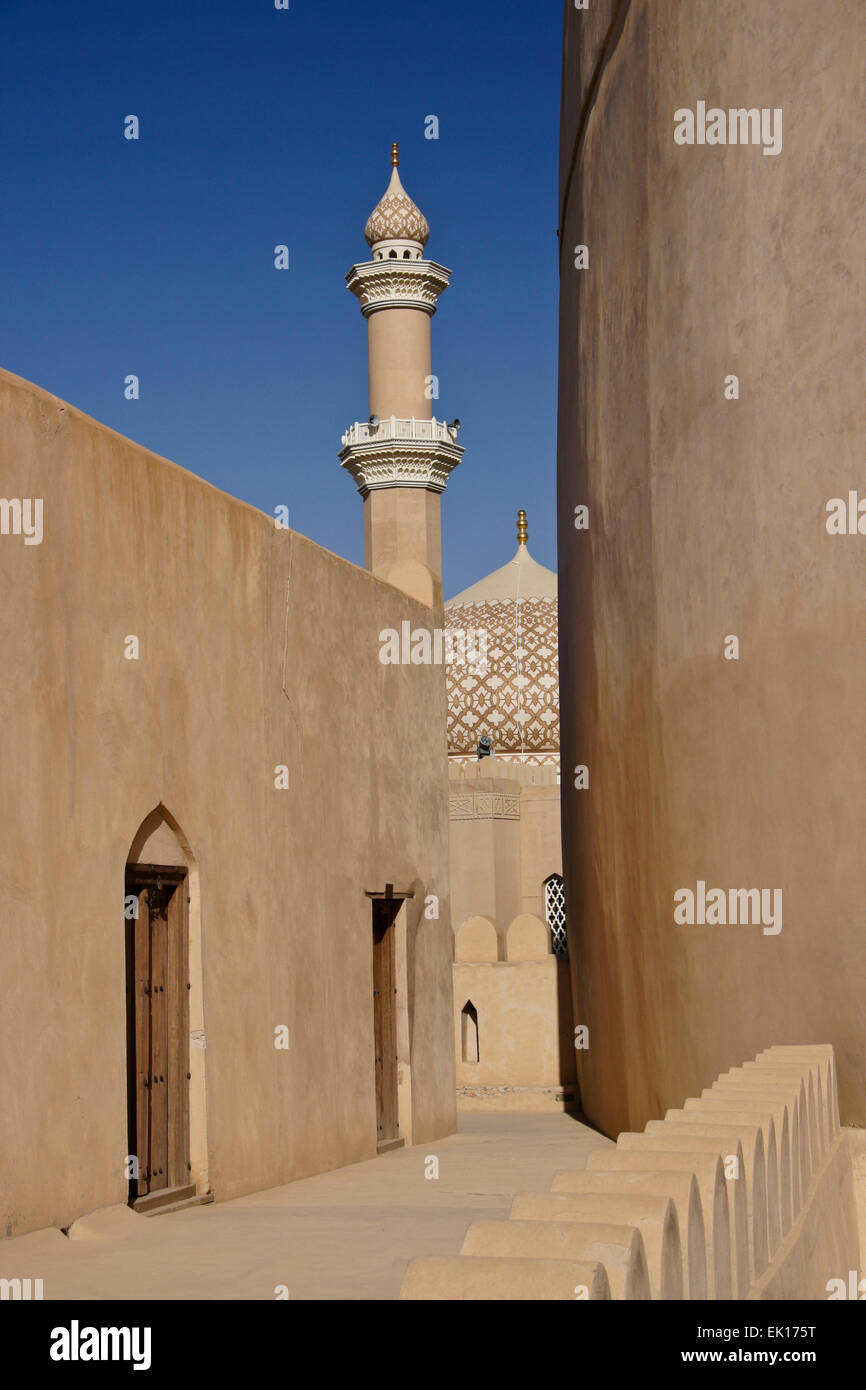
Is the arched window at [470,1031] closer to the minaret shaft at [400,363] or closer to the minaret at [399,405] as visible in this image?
the minaret at [399,405]

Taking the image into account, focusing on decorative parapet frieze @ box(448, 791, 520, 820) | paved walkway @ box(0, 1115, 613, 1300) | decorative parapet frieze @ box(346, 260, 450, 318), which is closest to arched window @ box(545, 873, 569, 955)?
decorative parapet frieze @ box(448, 791, 520, 820)

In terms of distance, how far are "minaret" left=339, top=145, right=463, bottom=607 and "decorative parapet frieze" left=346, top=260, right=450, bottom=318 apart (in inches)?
0.5

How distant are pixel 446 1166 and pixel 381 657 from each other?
3316 mm

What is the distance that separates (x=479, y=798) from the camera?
76.6 ft

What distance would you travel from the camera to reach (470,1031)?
16.4 meters

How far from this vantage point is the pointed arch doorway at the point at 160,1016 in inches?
269

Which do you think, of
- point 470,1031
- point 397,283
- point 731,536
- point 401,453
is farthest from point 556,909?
point 731,536

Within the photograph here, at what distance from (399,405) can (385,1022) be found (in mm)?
12756

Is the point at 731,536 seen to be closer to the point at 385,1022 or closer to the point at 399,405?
the point at 385,1022

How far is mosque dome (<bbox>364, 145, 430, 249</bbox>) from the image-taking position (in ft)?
71.6

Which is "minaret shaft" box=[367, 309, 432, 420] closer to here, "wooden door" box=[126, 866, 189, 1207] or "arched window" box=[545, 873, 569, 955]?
"arched window" box=[545, 873, 569, 955]

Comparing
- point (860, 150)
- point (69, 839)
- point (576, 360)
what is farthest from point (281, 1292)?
point (576, 360)

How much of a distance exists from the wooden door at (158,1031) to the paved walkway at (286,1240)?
238mm
